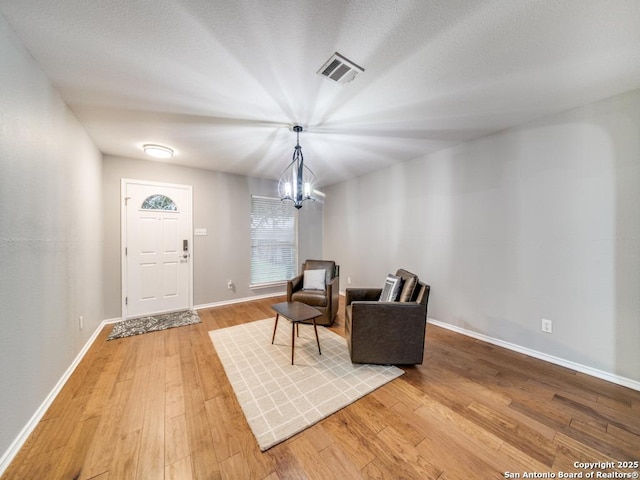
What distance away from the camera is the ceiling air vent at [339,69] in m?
1.57

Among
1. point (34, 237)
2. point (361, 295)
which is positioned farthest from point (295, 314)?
point (34, 237)

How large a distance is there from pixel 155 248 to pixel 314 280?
2612 mm

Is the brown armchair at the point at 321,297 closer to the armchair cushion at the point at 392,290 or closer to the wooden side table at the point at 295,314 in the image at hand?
the wooden side table at the point at 295,314

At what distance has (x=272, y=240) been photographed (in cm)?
487

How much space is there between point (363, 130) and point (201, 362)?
3103 millimetres

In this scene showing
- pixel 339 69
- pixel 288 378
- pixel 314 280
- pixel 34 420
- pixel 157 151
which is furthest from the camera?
pixel 314 280

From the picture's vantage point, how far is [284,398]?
1.80 meters

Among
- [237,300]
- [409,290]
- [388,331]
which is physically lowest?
[237,300]

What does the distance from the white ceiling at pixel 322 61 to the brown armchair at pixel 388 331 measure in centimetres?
186

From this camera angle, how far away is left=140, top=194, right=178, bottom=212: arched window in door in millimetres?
3594

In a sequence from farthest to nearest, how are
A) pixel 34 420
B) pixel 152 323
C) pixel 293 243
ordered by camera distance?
pixel 293 243 → pixel 152 323 → pixel 34 420

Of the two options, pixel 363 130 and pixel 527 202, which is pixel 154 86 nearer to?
pixel 363 130

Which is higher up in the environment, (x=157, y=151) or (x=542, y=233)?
(x=157, y=151)

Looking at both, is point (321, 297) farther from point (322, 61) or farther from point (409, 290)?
point (322, 61)
